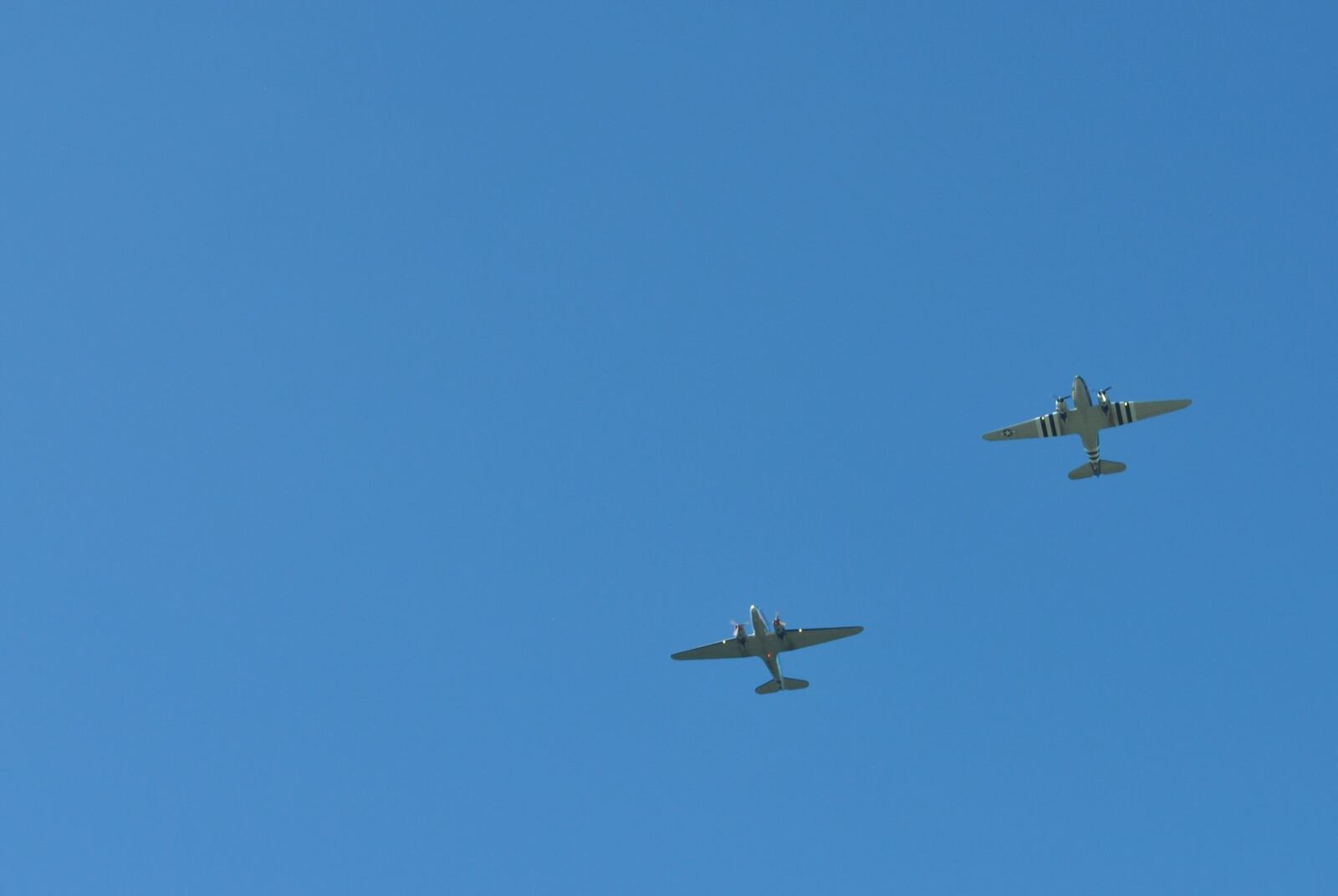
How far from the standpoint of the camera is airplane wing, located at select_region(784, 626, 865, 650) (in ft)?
449

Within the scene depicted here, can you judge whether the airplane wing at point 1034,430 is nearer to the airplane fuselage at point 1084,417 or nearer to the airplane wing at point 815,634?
the airplane fuselage at point 1084,417

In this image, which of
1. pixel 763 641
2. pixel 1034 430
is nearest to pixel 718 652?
pixel 763 641

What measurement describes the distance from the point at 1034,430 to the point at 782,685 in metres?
31.4

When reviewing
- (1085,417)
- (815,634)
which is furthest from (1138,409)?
(815,634)

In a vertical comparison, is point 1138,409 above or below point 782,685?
above

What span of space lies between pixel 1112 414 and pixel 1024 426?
745 centimetres

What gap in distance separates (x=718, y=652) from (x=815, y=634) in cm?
833

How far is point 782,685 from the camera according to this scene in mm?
144375

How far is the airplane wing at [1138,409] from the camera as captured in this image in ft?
442

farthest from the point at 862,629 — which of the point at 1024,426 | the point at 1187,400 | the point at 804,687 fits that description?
the point at 1187,400

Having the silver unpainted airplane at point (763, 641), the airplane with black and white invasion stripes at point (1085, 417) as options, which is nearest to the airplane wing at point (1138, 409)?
the airplane with black and white invasion stripes at point (1085, 417)

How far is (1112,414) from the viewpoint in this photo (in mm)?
135125

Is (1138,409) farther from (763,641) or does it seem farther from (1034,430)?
(763,641)

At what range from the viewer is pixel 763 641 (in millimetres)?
136625
